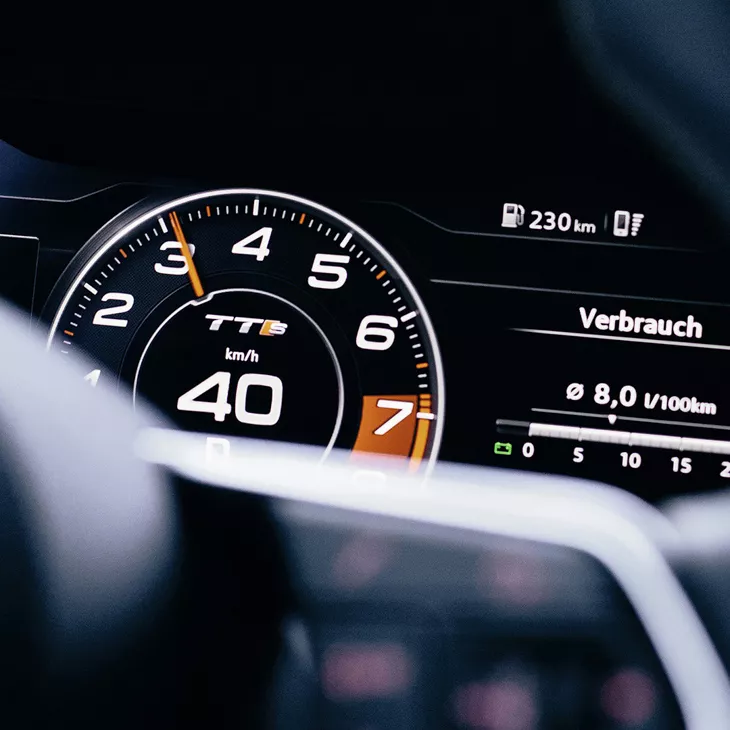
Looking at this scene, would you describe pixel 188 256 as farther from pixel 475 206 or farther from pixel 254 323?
pixel 475 206

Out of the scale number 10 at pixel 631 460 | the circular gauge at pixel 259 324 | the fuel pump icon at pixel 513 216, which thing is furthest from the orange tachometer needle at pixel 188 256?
the scale number 10 at pixel 631 460

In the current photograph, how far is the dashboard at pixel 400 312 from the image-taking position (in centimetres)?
139

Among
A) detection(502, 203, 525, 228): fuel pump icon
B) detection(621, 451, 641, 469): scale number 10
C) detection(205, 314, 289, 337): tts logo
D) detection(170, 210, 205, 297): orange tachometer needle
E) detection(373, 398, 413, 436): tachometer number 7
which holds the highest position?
detection(502, 203, 525, 228): fuel pump icon

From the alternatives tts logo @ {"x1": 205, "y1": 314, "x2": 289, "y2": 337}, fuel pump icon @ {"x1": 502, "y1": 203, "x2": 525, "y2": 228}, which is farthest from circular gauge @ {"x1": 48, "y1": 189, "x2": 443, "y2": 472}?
fuel pump icon @ {"x1": 502, "y1": 203, "x2": 525, "y2": 228}

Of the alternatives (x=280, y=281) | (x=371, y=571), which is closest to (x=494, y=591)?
(x=371, y=571)

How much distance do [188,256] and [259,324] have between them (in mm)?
142

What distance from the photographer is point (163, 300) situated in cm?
144

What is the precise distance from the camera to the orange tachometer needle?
1.43 meters

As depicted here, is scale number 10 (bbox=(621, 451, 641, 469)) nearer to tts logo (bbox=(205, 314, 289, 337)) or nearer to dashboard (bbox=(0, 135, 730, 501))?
dashboard (bbox=(0, 135, 730, 501))

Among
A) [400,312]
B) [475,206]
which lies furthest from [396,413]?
[475,206]

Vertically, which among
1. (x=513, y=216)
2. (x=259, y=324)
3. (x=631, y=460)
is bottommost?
(x=631, y=460)

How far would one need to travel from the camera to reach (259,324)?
141 centimetres

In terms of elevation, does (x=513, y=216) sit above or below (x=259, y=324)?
above

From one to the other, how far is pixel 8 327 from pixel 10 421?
25 cm
